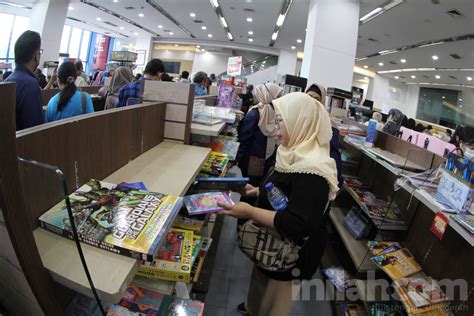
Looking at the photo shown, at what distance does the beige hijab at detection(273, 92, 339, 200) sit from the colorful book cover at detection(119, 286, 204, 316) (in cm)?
74

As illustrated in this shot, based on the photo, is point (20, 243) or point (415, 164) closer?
point (20, 243)

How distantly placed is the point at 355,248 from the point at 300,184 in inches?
61.1

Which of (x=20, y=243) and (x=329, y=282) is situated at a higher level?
(x=20, y=243)

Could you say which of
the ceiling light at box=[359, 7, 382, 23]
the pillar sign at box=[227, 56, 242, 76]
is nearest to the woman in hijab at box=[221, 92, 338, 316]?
the pillar sign at box=[227, 56, 242, 76]

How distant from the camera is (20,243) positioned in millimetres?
702

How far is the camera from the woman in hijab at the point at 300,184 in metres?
1.32

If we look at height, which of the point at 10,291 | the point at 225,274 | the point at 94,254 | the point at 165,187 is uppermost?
the point at 165,187

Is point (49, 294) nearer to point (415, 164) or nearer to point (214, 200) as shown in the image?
point (214, 200)

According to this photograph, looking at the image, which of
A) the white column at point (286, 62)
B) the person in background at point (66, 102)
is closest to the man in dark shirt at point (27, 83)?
the person in background at point (66, 102)

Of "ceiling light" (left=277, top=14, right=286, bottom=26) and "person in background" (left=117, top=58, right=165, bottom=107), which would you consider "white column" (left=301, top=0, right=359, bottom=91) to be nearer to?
"person in background" (left=117, top=58, right=165, bottom=107)

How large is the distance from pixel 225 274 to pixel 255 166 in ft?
3.50

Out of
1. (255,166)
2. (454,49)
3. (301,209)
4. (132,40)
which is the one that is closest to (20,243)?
(301,209)

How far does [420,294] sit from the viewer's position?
1634 mm

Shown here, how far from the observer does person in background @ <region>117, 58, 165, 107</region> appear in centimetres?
233
